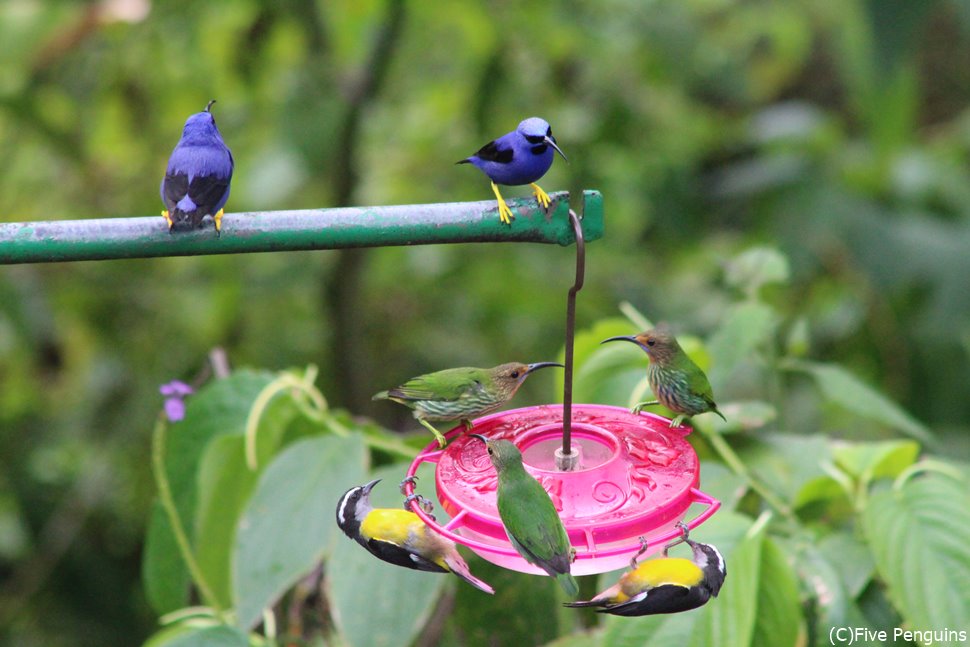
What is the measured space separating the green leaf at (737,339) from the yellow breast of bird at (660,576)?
0.93 metres

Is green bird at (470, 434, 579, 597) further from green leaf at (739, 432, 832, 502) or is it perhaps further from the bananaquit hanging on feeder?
green leaf at (739, 432, 832, 502)

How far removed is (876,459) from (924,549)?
0.86 ft

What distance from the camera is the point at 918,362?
15.0 ft

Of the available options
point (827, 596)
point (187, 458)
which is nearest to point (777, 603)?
point (827, 596)

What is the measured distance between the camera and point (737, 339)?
2387 millimetres

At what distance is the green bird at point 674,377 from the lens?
1.63 m

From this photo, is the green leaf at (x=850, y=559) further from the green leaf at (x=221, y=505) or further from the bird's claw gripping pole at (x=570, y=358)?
the green leaf at (x=221, y=505)

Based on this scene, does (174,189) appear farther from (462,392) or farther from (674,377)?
(674,377)

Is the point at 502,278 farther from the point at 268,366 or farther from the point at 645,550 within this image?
the point at 645,550

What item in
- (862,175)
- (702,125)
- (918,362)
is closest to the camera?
(918,362)

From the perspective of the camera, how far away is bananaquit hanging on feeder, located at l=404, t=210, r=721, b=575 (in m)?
1.47

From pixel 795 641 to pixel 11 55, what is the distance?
3391 mm

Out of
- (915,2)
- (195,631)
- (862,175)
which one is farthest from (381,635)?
(862,175)

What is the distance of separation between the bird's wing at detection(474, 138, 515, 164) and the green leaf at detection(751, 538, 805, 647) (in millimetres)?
845
